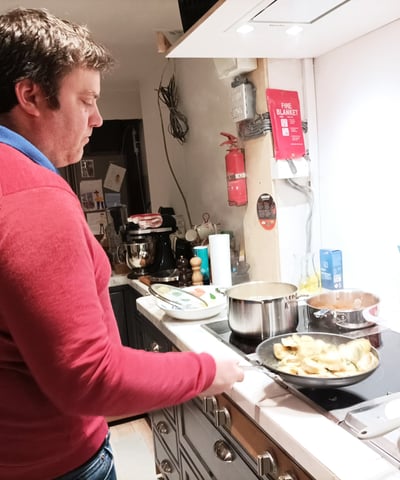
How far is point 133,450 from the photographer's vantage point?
2355mm

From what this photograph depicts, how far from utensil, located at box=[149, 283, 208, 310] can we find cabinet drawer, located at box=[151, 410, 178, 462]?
0.45 meters

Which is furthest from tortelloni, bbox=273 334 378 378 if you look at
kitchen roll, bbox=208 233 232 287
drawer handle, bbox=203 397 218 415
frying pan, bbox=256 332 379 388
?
kitchen roll, bbox=208 233 232 287

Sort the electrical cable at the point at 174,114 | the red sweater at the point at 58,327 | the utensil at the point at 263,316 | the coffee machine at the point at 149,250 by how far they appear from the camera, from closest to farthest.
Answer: the red sweater at the point at 58,327
the utensil at the point at 263,316
the coffee machine at the point at 149,250
the electrical cable at the point at 174,114

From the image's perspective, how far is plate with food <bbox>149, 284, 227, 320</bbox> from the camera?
1494 mm

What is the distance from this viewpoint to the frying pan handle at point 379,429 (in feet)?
2.51

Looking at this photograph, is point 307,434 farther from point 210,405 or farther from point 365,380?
point 210,405

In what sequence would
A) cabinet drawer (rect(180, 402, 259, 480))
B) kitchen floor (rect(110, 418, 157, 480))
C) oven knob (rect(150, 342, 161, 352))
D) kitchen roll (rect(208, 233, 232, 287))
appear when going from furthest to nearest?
kitchen floor (rect(110, 418, 157, 480)) < kitchen roll (rect(208, 233, 232, 287)) < oven knob (rect(150, 342, 161, 352)) < cabinet drawer (rect(180, 402, 259, 480))

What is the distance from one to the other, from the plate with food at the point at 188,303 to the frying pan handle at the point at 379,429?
30.0 inches

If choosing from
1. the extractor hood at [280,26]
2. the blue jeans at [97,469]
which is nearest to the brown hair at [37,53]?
the extractor hood at [280,26]

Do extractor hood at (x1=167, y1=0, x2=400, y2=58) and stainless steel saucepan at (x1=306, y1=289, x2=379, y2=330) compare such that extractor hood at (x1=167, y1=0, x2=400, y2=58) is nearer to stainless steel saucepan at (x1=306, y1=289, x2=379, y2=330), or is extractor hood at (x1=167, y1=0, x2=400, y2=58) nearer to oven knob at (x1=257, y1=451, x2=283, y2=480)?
stainless steel saucepan at (x1=306, y1=289, x2=379, y2=330)

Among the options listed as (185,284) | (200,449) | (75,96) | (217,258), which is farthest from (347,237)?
(75,96)

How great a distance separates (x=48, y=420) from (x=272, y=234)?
1184mm

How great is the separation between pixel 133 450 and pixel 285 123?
1734 millimetres

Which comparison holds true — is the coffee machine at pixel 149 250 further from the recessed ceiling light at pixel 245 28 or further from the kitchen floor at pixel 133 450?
the recessed ceiling light at pixel 245 28
